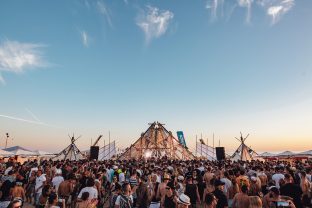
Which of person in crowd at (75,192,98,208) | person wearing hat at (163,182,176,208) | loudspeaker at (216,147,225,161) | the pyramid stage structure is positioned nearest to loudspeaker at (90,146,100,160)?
the pyramid stage structure

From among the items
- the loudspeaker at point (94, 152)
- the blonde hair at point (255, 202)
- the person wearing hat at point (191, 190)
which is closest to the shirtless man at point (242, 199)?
the blonde hair at point (255, 202)

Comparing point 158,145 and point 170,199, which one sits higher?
point 158,145

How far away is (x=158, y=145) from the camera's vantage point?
4288cm

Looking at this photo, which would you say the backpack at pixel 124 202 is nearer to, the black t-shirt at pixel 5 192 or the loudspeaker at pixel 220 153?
the black t-shirt at pixel 5 192

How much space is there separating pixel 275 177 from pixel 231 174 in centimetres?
200

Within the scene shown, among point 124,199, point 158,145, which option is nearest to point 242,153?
point 158,145

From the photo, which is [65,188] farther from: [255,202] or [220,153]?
[220,153]

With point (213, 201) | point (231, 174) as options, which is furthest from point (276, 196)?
point (231, 174)

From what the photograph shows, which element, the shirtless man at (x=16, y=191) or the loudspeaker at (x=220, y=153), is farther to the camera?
the loudspeaker at (x=220, y=153)

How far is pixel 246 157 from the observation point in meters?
37.1

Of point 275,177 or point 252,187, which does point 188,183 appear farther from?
point 275,177

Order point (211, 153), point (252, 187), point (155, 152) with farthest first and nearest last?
point (155, 152)
point (211, 153)
point (252, 187)

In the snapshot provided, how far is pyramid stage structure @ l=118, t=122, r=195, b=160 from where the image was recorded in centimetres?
4072

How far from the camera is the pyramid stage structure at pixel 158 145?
4072 centimetres
